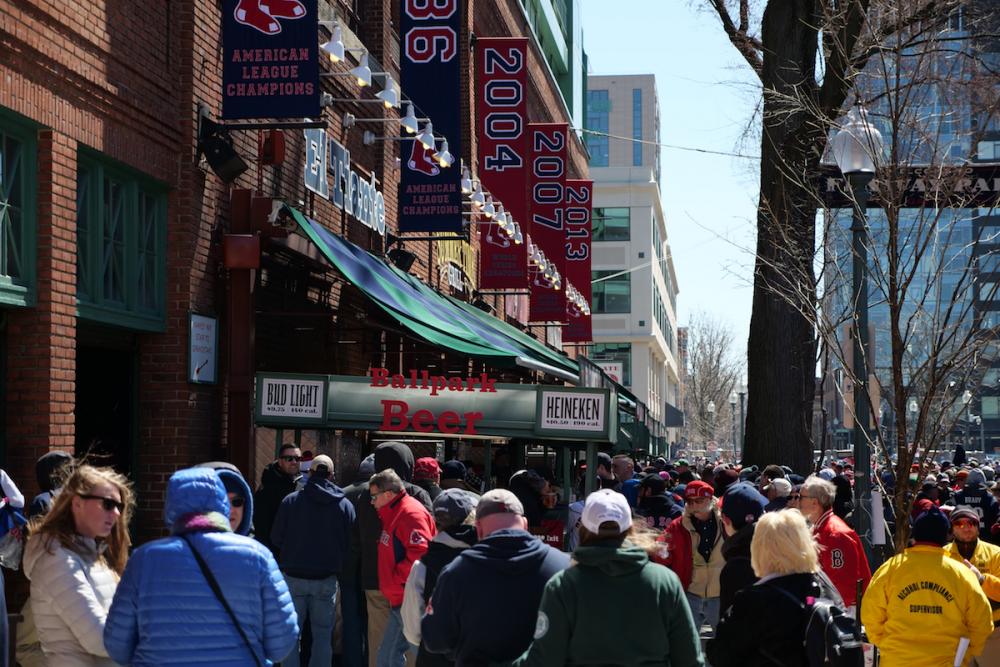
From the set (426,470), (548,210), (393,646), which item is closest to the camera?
(393,646)

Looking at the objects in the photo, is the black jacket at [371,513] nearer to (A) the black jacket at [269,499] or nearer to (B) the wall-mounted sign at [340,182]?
(A) the black jacket at [269,499]

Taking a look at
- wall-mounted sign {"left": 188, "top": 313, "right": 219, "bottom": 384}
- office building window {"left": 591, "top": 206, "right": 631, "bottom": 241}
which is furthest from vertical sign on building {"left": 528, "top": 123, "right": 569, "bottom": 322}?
office building window {"left": 591, "top": 206, "right": 631, "bottom": 241}

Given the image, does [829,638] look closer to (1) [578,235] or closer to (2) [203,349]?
(2) [203,349]

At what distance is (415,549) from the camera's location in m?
9.24

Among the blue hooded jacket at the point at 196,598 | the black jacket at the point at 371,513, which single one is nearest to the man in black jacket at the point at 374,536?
the black jacket at the point at 371,513

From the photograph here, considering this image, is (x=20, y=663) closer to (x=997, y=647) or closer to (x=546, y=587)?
(x=546, y=587)

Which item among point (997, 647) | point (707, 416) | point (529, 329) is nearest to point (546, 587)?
point (997, 647)

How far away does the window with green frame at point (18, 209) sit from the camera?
10.3 meters

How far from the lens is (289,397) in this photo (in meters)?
12.8

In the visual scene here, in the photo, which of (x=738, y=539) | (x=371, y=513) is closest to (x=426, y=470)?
(x=371, y=513)

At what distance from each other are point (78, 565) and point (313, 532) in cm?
454

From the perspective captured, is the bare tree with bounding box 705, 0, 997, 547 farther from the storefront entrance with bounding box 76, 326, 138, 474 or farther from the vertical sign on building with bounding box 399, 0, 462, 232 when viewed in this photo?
the storefront entrance with bounding box 76, 326, 138, 474

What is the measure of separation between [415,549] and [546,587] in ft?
12.1

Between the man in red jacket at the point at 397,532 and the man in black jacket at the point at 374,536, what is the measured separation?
42cm
